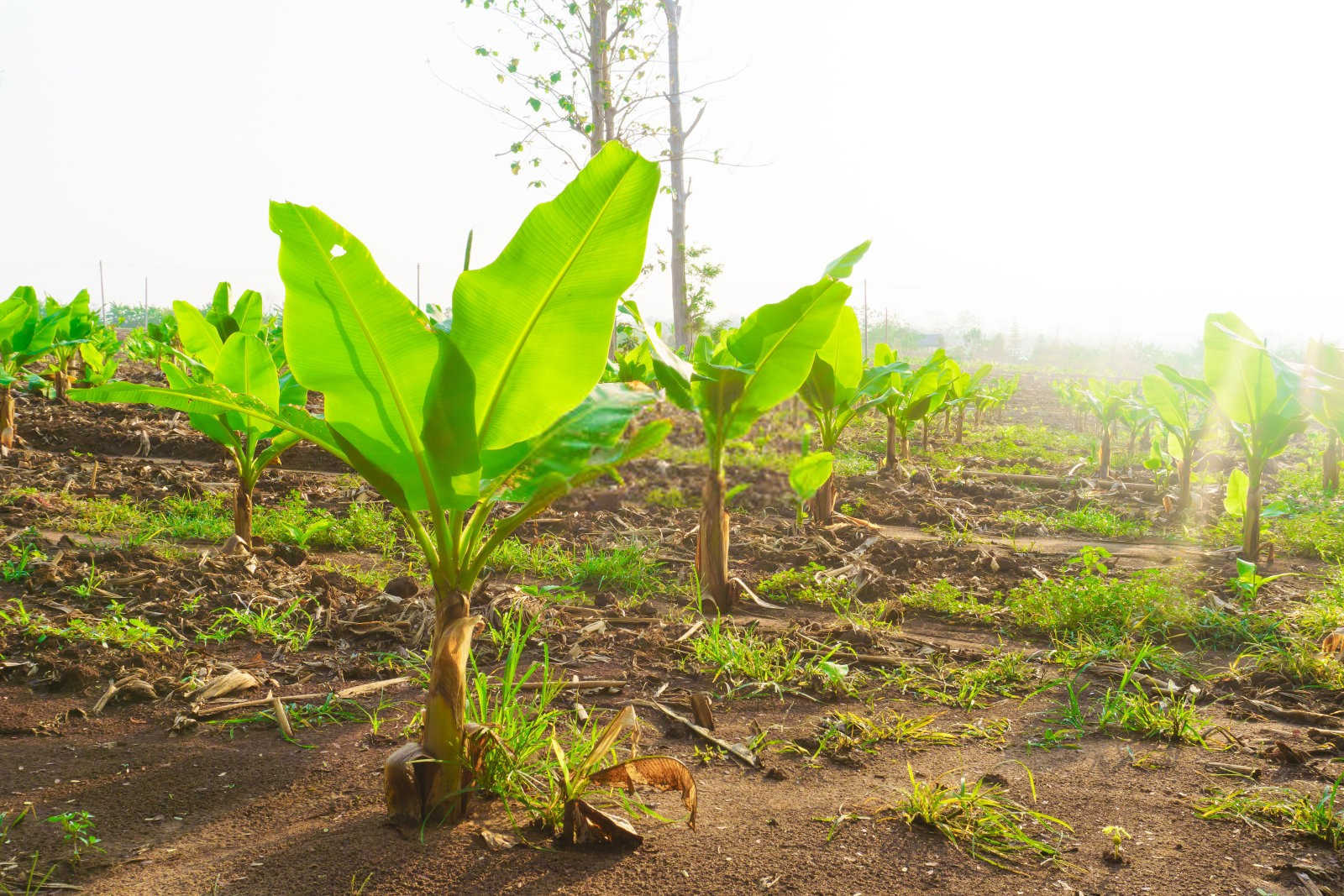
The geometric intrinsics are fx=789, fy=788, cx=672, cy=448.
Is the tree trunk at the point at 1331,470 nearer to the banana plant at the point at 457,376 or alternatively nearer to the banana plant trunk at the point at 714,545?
the banana plant trunk at the point at 714,545

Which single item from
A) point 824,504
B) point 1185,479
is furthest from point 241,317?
point 1185,479

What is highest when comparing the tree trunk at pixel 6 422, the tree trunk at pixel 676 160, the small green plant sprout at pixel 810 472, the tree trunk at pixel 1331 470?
the tree trunk at pixel 676 160

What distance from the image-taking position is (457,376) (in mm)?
1561

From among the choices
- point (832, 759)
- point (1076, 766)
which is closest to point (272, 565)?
point (832, 759)

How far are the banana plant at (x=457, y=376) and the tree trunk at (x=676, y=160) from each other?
13.4 meters

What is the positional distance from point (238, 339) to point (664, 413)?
104 inches

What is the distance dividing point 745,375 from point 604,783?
185 cm

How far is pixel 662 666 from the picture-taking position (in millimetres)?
2643

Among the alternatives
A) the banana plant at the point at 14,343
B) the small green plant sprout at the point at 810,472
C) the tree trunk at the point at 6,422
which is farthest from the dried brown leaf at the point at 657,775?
the tree trunk at the point at 6,422

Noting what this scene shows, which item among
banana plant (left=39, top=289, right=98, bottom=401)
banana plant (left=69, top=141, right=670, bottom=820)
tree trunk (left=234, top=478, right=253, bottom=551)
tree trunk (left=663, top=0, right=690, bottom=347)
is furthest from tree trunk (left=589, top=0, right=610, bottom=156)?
banana plant (left=69, top=141, right=670, bottom=820)

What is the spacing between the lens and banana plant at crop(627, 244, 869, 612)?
3061 mm

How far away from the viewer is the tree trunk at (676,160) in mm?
15055

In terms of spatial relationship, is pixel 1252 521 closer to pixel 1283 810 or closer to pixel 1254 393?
pixel 1254 393

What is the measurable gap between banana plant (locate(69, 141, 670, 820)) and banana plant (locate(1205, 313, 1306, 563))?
3.26 metres
